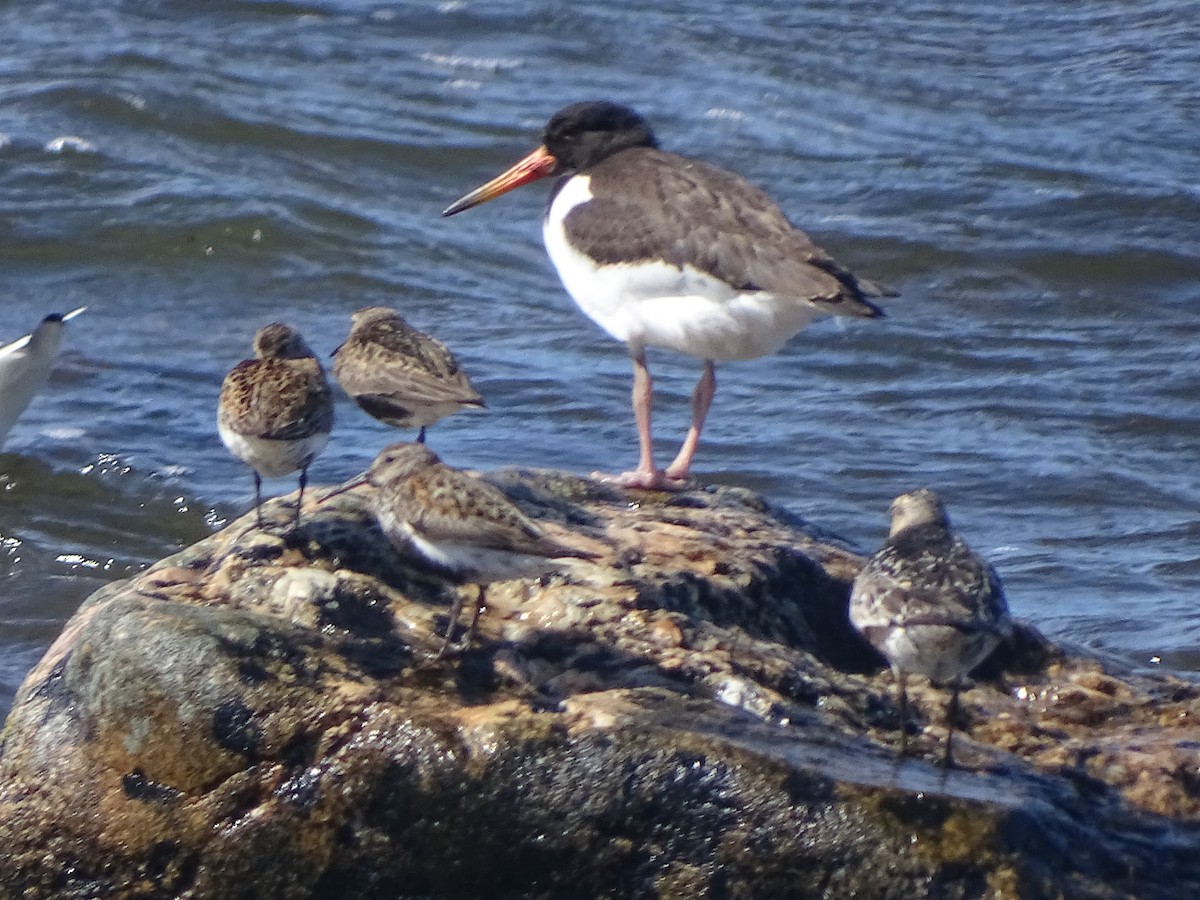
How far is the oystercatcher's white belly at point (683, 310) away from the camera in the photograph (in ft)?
22.5

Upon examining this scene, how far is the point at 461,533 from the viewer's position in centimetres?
466

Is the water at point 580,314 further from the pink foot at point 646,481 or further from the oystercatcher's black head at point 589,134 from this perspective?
the pink foot at point 646,481

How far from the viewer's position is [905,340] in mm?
11477

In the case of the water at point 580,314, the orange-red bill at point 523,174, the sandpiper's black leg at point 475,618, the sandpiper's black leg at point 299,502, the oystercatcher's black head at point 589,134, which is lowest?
the water at point 580,314

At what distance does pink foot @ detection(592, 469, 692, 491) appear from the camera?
21.5 ft

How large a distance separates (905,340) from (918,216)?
2.31 meters

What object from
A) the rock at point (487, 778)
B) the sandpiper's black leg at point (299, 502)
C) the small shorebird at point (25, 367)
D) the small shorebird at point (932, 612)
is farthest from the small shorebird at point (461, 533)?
the small shorebird at point (25, 367)

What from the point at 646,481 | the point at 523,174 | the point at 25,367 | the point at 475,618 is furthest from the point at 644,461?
the point at 25,367

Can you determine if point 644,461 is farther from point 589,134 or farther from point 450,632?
point 450,632

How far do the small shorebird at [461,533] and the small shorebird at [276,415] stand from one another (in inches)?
18.1

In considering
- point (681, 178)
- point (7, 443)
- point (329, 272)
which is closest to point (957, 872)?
point (681, 178)

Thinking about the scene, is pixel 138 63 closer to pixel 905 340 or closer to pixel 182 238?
pixel 182 238

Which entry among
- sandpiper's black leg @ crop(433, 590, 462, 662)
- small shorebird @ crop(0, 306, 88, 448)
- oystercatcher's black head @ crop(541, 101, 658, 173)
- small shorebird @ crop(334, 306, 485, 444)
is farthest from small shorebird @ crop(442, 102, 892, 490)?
small shorebird @ crop(0, 306, 88, 448)

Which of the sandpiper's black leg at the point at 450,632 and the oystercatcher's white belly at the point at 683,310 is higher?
the oystercatcher's white belly at the point at 683,310
